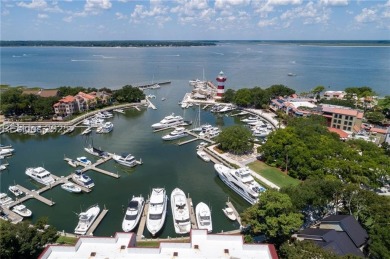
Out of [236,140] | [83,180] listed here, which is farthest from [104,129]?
[236,140]

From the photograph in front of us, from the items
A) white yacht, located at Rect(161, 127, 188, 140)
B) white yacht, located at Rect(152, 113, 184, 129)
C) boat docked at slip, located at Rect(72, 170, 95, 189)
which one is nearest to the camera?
boat docked at slip, located at Rect(72, 170, 95, 189)

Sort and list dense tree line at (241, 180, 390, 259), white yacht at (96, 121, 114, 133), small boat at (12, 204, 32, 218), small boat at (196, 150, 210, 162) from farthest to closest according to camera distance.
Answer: white yacht at (96, 121, 114, 133)
small boat at (196, 150, 210, 162)
small boat at (12, 204, 32, 218)
dense tree line at (241, 180, 390, 259)

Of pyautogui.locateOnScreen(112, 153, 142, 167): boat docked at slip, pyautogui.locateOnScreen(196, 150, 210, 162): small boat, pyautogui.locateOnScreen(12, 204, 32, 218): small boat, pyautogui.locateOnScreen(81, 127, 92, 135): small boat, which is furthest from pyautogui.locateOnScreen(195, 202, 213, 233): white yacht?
pyautogui.locateOnScreen(81, 127, 92, 135): small boat

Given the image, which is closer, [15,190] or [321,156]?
[15,190]

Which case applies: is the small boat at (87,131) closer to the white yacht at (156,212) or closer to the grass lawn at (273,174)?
the white yacht at (156,212)

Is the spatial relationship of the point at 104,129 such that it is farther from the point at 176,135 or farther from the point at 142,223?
the point at 142,223

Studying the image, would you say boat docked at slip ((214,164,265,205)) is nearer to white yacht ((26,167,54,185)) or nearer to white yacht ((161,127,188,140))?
white yacht ((161,127,188,140))

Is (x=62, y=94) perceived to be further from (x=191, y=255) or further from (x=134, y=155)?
(x=191, y=255)

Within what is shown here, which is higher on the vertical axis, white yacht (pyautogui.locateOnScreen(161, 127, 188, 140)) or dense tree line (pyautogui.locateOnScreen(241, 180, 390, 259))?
dense tree line (pyautogui.locateOnScreen(241, 180, 390, 259))
